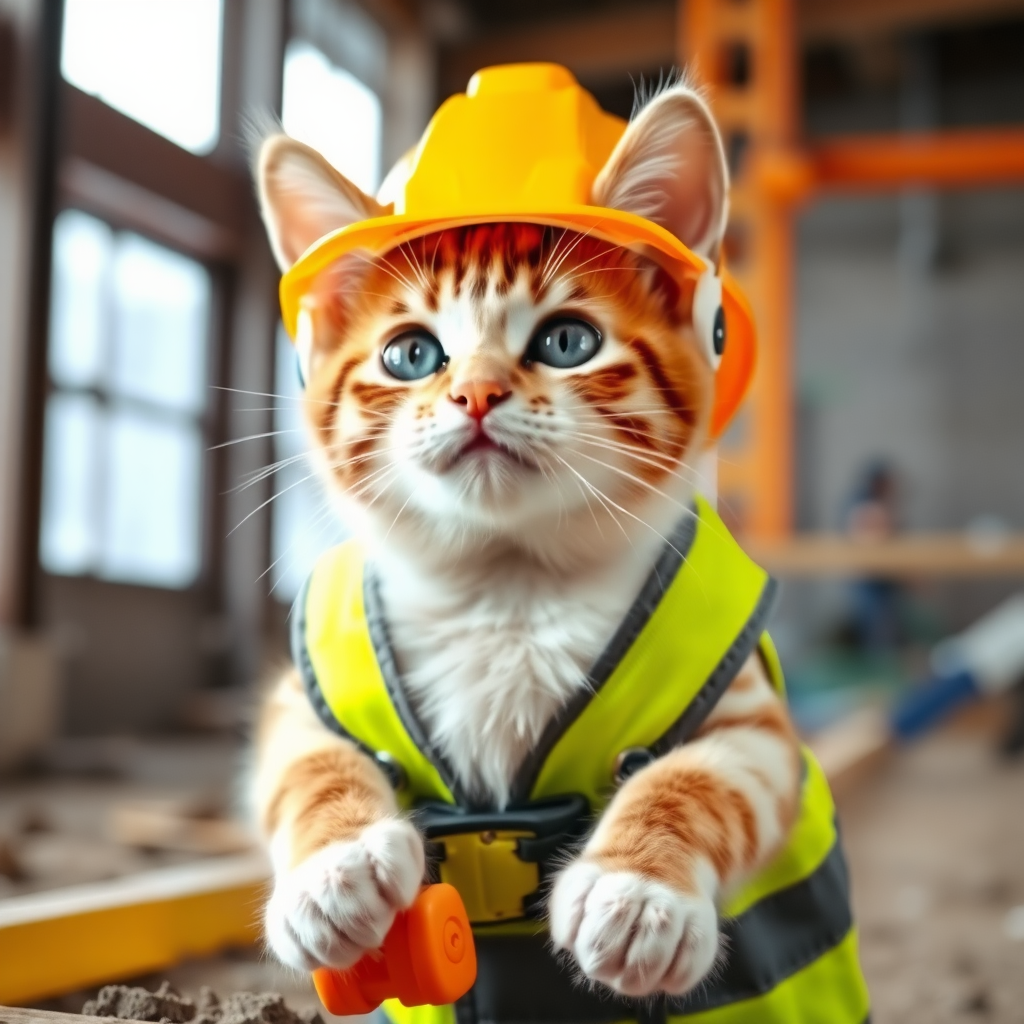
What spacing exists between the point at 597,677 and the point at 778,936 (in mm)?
214

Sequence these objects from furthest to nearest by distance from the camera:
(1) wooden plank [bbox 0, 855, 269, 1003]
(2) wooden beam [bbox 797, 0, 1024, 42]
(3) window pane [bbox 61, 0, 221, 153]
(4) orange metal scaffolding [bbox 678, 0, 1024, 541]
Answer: (2) wooden beam [bbox 797, 0, 1024, 42] < (4) orange metal scaffolding [bbox 678, 0, 1024, 541] < (3) window pane [bbox 61, 0, 221, 153] < (1) wooden plank [bbox 0, 855, 269, 1003]

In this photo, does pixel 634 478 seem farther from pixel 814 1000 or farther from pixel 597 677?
pixel 814 1000

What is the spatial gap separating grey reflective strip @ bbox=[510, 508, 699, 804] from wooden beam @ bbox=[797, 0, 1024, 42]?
5423mm

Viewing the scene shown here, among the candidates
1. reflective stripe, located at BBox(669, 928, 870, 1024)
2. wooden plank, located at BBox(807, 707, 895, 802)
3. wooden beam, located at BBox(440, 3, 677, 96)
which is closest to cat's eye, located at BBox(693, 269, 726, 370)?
reflective stripe, located at BBox(669, 928, 870, 1024)

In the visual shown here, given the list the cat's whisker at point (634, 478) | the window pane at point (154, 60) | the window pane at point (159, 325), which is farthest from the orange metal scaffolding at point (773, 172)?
the cat's whisker at point (634, 478)

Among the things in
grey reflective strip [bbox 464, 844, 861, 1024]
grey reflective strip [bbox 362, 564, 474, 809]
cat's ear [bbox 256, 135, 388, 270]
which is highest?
cat's ear [bbox 256, 135, 388, 270]

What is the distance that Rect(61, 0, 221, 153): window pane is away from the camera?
3.64 meters

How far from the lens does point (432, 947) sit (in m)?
0.63

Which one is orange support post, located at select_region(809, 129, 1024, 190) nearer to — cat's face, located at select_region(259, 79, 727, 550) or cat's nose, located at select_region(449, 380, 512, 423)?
cat's face, located at select_region(259, 79, 727, 550)

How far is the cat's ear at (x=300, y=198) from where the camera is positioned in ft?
2.59

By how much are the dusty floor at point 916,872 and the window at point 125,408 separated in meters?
1.00

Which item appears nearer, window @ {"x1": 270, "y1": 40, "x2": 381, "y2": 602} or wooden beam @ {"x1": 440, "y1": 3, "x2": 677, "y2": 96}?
window @ {"x1": 270, "y1": 40, "x2": 381, "y2": 602}

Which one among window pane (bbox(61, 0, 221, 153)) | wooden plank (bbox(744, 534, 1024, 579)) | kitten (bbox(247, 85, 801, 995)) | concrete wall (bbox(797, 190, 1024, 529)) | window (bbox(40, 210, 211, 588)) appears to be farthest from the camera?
concrete wall (bbox(797, 190, 1024, 529))

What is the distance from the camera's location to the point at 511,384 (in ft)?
2.31
